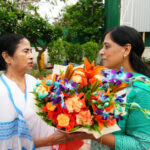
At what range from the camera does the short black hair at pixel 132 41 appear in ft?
4.43

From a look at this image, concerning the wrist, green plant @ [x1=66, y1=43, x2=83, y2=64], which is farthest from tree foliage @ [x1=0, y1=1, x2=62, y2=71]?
the wrist

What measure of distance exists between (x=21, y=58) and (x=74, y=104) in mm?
1141

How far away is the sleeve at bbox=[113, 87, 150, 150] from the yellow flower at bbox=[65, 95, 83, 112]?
1.35 feet

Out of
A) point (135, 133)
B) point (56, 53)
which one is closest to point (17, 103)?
point (135, 133)

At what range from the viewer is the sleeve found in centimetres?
110

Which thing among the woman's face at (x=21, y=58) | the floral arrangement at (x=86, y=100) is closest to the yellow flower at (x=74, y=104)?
the floral arrangement at (x=86, y=100)

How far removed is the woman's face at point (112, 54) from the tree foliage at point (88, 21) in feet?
41.7

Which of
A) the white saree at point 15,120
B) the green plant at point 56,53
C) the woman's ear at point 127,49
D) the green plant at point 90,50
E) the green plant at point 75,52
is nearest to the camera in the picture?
the woman's ear at point 127,49

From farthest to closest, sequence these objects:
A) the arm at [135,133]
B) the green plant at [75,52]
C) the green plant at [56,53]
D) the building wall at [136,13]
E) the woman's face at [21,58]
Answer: the building wall at [136,13] → the green plant at [75,52] → the green plant at [56,53] → the woman's face at [21,58] → the arm at [135,133]

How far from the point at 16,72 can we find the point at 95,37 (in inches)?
503

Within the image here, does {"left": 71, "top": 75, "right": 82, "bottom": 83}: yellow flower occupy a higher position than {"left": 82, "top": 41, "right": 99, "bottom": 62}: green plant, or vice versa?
{"left": 71, "top": 75, "right": 82, "bottom": 83}: yellow flower

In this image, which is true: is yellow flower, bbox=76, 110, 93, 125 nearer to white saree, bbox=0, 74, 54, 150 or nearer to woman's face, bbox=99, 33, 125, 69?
woman's face, bbox=99, 33, 125, 69

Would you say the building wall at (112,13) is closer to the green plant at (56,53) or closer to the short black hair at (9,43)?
the green plant at (56,53)

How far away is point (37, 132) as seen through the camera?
1.82 meters
